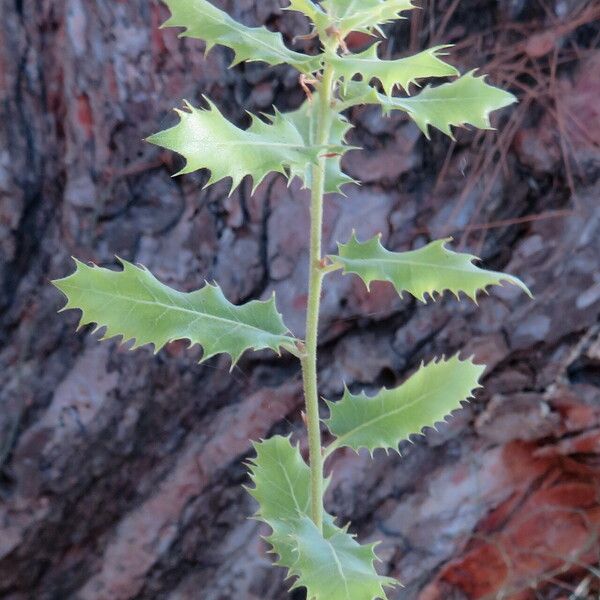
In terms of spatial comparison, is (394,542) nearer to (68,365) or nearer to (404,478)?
(404,478)

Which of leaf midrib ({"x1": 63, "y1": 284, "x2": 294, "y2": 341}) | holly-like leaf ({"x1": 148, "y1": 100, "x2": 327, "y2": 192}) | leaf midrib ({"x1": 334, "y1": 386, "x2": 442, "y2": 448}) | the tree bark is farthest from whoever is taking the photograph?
the tree bark

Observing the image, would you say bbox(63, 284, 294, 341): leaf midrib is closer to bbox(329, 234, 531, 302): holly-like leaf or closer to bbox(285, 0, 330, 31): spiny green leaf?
bbox(329, 234, 531, 302): holly-like leaf

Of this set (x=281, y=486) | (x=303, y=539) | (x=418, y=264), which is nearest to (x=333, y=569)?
(x=303, y=539)

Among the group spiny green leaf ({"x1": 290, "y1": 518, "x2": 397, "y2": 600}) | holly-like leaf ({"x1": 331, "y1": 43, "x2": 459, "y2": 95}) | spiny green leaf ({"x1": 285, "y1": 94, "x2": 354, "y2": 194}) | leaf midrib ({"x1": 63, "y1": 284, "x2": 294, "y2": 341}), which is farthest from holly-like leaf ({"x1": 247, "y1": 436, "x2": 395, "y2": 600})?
holly-like leaf ({"x1": 331, "y1": 43, "x2": 459, "y2": 95})

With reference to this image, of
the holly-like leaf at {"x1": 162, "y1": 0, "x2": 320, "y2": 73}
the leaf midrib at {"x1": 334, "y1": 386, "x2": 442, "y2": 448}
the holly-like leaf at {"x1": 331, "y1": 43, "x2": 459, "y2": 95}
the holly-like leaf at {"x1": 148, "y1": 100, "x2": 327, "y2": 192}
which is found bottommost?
the leaf midrib at {"x1": 334, "y1": 386, "x2": 442, "y2": 448}

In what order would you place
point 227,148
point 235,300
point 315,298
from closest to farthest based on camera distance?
point 227,148
point 315,298
point 235,300

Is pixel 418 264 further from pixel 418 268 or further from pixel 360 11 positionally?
pixel 360 11

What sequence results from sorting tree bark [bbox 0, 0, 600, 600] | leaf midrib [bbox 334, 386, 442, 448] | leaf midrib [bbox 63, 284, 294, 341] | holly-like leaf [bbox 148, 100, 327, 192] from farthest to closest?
tree bark [bbox 0, 0, 600, 600], leaf midrib [bbox 334, 386, 442, 448], leaf midrib [bbox 63, 284, 294, 341], holly-like leaf [bbox 148, 100, 327, 192]
